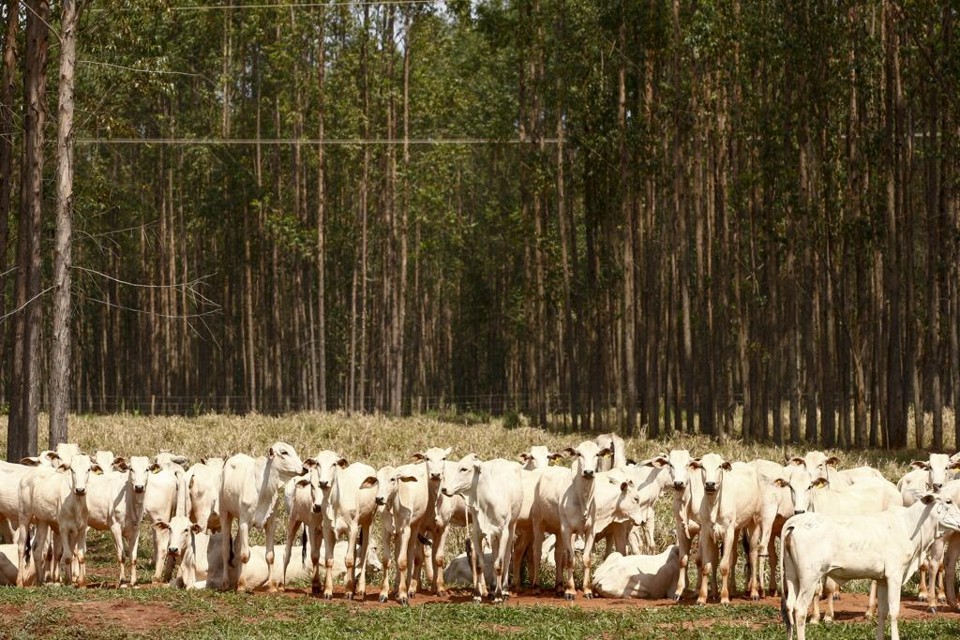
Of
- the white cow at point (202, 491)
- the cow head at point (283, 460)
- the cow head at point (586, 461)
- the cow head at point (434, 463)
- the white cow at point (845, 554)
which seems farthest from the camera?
the white cow at point (202, 491)

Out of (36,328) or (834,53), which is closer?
(36,328)

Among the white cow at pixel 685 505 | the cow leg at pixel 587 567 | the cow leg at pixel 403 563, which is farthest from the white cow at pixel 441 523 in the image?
the white cow at pixel 685 505

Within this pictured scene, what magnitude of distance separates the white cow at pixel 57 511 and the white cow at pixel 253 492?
2026 millimetres

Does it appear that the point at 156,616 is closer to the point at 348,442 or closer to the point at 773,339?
the point at 348,442

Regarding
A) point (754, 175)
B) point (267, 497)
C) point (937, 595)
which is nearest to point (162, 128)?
point (754, 175)

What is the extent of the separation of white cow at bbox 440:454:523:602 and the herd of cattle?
21mm

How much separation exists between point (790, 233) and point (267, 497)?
2526 cm

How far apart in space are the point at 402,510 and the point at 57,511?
16.6ft

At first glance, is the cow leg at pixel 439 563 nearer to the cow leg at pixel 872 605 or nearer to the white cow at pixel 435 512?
the white cow at pixel 435 512

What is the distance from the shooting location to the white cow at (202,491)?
21250 millimetres

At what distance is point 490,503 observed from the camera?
18.8m

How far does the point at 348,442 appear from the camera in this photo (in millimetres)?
35562

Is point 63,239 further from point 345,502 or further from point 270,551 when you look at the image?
point 345,502

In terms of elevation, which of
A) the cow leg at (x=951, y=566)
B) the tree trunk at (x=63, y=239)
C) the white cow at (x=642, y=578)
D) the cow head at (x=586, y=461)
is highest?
the tree trunk at (x=63, y=239)
